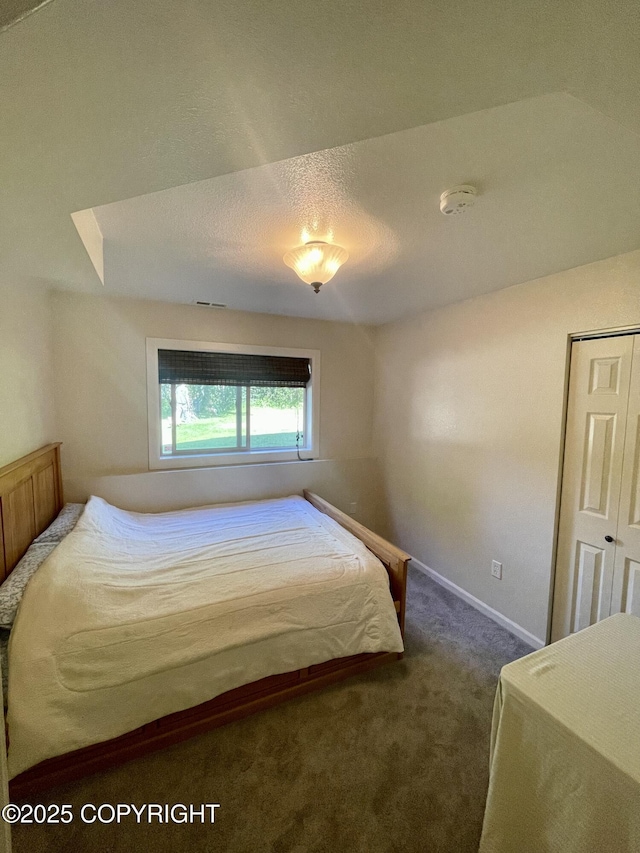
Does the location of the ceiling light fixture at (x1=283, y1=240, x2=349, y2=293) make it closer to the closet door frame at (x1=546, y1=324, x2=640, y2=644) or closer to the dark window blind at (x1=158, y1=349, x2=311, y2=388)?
the closet door frame at (x1=546, y1=324, x2=640, y2=644)

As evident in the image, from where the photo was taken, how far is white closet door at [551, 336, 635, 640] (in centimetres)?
186

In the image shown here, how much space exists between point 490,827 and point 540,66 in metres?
1.92

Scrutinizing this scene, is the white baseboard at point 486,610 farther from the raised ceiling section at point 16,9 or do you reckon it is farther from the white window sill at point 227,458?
the raised ceiling section at point 16,9

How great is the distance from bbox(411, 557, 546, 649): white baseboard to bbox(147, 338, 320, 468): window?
160 centimetres

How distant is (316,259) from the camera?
1.69 m

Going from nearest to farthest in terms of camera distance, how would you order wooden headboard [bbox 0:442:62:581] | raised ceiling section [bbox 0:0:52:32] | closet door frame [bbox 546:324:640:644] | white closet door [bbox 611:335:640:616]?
Result: raised ceiling section [bbox 0:0:52:32], wooden headboard [bbox 0:442:62:581], white closet door [bbox 611:335:640:616], closet door frame [bbox 546:324:640:644]

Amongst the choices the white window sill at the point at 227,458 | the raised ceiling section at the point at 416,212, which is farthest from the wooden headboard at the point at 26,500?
the raised ceiling section at the point at 416,212

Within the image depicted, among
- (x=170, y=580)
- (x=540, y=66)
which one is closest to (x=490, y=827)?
(x=170, y=580)

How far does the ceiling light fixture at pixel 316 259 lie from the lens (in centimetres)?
167

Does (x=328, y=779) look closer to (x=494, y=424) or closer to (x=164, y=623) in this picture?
(x=164, y=623)

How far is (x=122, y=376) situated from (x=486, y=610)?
11.2ft

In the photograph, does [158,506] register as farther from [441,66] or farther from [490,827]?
[441,66]

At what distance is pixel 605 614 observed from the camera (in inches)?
75.4

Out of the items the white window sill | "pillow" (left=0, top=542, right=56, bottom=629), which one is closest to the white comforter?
"pillow" (left=0, top=542, right=56, bottom=629)
